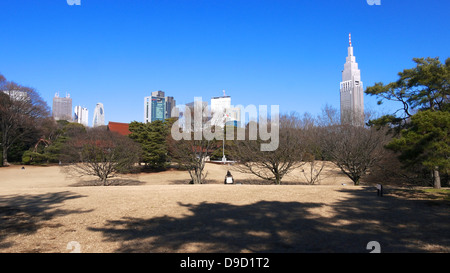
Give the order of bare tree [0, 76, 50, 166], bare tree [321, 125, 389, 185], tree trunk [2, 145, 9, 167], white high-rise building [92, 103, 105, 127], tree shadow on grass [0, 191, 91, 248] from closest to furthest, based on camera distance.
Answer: tree shadow on grass [0, 191, 91, 248], bare tree [321, 125, 389, 185], tree trunk [2, 145, 9, 167], bare tree [0, 76, 50, 166], white high-rise building [92, 103, 105, 127]

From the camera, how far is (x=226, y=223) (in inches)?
261

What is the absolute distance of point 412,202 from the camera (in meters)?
8.90

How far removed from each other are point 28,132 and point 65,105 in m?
160

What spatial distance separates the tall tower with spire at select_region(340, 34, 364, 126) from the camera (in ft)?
73.7

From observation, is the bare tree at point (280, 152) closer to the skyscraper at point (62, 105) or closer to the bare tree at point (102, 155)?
the bare tree at point (102, 155)

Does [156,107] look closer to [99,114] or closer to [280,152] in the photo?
[99,114]

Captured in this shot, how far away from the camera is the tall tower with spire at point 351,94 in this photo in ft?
73.7

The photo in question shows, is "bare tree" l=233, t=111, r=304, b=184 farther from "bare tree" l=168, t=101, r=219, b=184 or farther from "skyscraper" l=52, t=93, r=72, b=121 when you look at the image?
"skyscraper" l=52, t=93, r=72, b=121

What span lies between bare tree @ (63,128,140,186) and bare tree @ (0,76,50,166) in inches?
881

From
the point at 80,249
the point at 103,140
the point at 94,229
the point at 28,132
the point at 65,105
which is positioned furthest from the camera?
the point at 65,105

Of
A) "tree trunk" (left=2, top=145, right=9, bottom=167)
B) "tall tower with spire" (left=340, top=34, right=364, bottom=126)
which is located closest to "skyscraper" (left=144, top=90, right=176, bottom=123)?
"tall tower with spire" (left=340, top=34, right=364, bottom=126)
